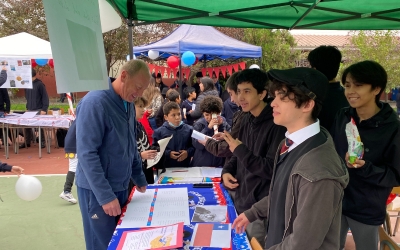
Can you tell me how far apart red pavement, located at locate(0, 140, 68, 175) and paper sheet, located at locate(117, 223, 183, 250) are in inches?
194

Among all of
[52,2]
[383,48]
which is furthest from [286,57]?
[52,2]

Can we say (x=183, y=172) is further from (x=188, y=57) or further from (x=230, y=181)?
(x=188, y=57)

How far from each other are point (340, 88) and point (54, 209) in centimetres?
362

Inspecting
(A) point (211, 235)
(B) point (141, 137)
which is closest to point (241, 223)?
(A) point (211, 235)

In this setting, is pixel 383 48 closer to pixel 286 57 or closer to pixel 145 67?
pixel 286 57

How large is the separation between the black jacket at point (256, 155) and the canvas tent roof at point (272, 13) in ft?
3.61

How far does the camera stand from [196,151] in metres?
3.44

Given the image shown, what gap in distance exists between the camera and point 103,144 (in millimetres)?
1911

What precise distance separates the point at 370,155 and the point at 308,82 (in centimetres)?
92

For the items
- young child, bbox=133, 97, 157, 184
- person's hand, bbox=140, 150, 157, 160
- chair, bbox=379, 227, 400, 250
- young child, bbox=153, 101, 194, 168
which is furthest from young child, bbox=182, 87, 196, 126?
chair, bbox=379, 227, 400, 250

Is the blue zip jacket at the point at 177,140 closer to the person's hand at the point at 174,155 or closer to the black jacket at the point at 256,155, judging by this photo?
the person's hand at the point at 174,155

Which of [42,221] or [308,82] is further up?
[308,82]

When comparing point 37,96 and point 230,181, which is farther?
point 37,96

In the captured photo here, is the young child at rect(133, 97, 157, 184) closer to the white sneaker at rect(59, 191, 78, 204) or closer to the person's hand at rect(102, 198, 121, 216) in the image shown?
the person's hand at rect(102, 198, 121, 216)
